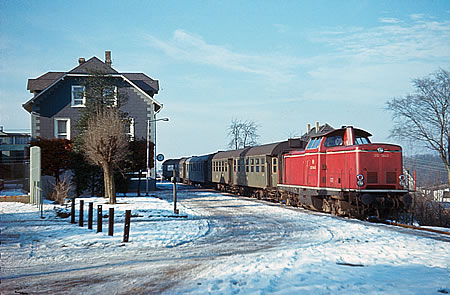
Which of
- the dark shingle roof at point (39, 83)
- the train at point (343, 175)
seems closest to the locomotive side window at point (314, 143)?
the train at point (343, 175)

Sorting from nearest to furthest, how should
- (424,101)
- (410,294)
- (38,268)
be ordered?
(410,294)
(38,268)
(424,101)

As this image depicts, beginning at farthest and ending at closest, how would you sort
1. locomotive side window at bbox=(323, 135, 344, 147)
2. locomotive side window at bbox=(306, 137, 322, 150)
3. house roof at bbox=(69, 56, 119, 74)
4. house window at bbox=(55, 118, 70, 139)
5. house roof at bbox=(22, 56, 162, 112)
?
house roof at bbox=(69, 56, 119, 74)
house window at bbox=(55, 118, 70, 139)
house roof at bbox=(22, 56, 162, 112)
locomotive side window at bbox=(306, 137, 322, 150)
locomotive side window at bbox=(323, 135, 344, 147)

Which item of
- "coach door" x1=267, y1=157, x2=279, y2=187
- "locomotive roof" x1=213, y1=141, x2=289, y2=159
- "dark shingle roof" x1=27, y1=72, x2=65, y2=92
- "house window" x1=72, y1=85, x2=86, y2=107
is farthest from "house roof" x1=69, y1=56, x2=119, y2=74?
"coach door" x1=267, y1=157, x2=279, y2=187

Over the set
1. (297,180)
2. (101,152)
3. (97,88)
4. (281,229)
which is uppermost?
(97,88)

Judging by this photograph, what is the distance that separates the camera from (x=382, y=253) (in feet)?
31.1

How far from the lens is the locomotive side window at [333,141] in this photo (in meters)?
17.7

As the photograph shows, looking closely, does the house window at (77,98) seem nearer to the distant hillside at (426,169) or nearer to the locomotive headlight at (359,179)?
the distant hillside at (426,169)

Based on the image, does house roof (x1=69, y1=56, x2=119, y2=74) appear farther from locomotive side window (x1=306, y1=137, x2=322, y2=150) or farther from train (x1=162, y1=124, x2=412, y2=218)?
locomotive side window (x1=306, y1=137, x2=322, y2=150)

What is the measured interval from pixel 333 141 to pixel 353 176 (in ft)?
7.65

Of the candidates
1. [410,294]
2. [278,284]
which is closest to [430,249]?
[410,294]

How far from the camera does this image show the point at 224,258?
9.22 meters

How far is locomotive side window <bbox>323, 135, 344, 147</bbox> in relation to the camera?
58.0ft

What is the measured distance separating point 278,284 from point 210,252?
346 centimetres

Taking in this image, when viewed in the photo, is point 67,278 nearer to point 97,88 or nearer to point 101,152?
point 101,152
